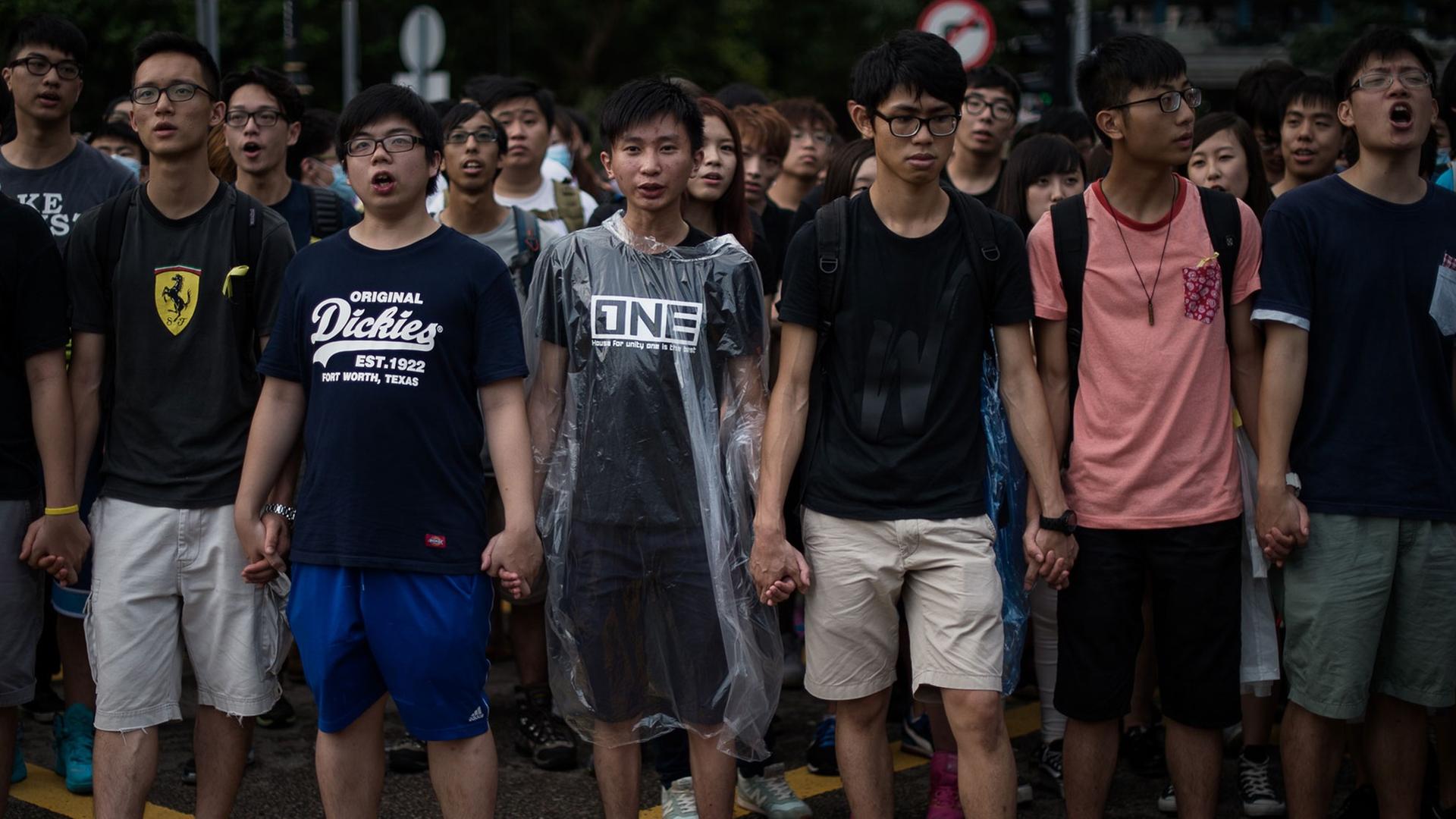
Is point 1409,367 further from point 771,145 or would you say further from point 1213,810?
point 771,145

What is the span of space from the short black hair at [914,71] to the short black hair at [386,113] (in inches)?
45.0

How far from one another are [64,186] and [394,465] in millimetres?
2128

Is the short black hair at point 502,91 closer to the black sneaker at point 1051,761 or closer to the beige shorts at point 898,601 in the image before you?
the beige shorts at point 898,601

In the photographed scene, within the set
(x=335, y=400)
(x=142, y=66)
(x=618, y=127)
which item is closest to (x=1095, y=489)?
(x=618, y=127)

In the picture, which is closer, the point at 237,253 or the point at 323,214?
the point at 237,253

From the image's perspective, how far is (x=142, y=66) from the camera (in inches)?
162

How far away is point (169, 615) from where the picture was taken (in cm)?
397

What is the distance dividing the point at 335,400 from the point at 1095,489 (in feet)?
6.42

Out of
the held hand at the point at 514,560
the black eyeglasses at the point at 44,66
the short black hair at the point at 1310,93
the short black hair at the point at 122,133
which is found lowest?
the held hand at the point at 514,560

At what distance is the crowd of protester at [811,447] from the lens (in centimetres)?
388

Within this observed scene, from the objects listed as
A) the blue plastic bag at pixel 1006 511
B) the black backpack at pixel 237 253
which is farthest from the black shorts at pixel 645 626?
the black backpack at pixel 237 253

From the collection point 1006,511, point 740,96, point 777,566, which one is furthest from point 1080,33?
point 777,566

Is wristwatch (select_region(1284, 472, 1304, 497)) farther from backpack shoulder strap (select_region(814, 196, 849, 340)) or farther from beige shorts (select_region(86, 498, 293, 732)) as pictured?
beige shorts (select_region(86, 498, 293, 732))

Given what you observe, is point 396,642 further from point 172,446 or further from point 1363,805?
point 1363,805
